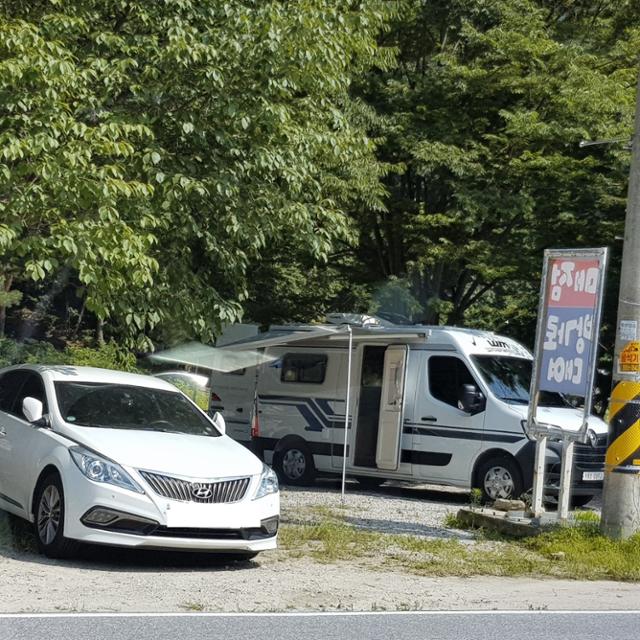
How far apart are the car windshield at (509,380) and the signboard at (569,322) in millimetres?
3702

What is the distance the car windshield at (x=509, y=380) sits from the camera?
52.0 ft

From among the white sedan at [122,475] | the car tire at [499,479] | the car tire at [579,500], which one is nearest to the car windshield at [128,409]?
the white sedan at [122,475]

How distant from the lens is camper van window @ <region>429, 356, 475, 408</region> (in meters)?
16.1

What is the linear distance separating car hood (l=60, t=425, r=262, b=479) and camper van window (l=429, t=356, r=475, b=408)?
6.38 meters

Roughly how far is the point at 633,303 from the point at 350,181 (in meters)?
8.90

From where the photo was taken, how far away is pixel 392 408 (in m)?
16.6

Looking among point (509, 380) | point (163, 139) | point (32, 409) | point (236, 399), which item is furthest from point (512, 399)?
point (32, 409)

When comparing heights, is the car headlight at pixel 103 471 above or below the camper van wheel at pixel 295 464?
above

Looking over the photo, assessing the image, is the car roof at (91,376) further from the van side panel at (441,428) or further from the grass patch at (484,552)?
the van side panel at (441,428)

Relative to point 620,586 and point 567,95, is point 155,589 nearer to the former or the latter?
point 620,586

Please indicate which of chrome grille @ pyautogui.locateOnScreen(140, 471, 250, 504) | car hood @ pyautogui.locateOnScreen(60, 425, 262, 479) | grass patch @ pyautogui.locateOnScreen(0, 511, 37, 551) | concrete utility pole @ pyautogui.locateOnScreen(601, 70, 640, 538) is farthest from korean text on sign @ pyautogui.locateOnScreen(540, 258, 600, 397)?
grass patch @ pyautogui.locateOnScreen(0, 511, 37, 551)

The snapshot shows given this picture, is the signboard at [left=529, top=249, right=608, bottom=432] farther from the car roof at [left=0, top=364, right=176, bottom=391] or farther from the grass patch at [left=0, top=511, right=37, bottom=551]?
the grass patch at [left=0, top=511, right=37, bottom=551]

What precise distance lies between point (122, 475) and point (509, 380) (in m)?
8.27

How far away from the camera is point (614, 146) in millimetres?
19562
